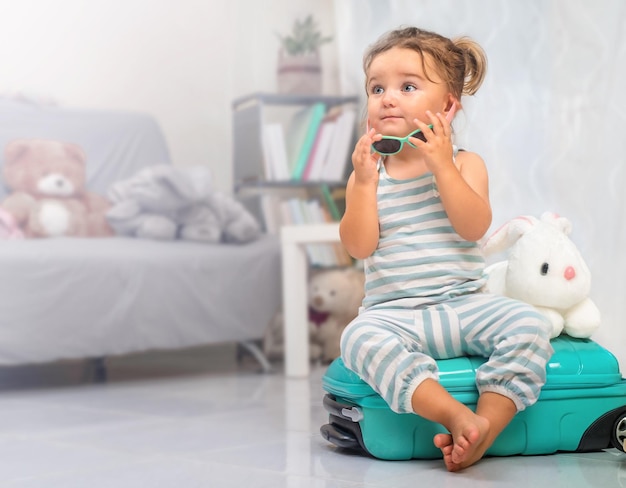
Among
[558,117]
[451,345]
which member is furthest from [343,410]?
[558,117]

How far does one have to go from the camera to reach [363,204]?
1232 mm

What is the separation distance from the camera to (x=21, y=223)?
7.45ft

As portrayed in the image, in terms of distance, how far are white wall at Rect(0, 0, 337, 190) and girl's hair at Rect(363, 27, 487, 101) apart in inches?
57.6

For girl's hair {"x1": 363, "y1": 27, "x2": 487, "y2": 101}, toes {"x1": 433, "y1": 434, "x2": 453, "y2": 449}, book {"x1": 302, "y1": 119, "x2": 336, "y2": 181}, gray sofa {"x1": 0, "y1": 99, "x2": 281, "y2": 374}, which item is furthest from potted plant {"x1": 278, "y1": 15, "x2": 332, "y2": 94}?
toes {"x1": 433, "y1": 434, "x2": 453, "y2": 449}

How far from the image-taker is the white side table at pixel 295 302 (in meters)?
2.29

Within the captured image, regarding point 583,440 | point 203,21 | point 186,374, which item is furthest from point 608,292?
point 203,21

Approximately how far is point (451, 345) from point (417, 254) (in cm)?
14

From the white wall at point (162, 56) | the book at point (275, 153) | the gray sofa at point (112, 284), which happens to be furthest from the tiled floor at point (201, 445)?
the white wall at point (162, 56)

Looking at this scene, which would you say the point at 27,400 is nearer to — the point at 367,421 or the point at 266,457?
the point at 266,457

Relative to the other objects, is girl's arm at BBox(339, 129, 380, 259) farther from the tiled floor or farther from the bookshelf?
the bookshelf

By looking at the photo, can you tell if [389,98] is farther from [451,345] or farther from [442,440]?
[442,440]

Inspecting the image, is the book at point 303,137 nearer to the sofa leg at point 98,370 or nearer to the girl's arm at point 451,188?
the sofa leg at point 98,370

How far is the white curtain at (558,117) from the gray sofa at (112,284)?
2.45 feet

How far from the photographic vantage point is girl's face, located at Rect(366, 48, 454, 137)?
1243 millimetres
